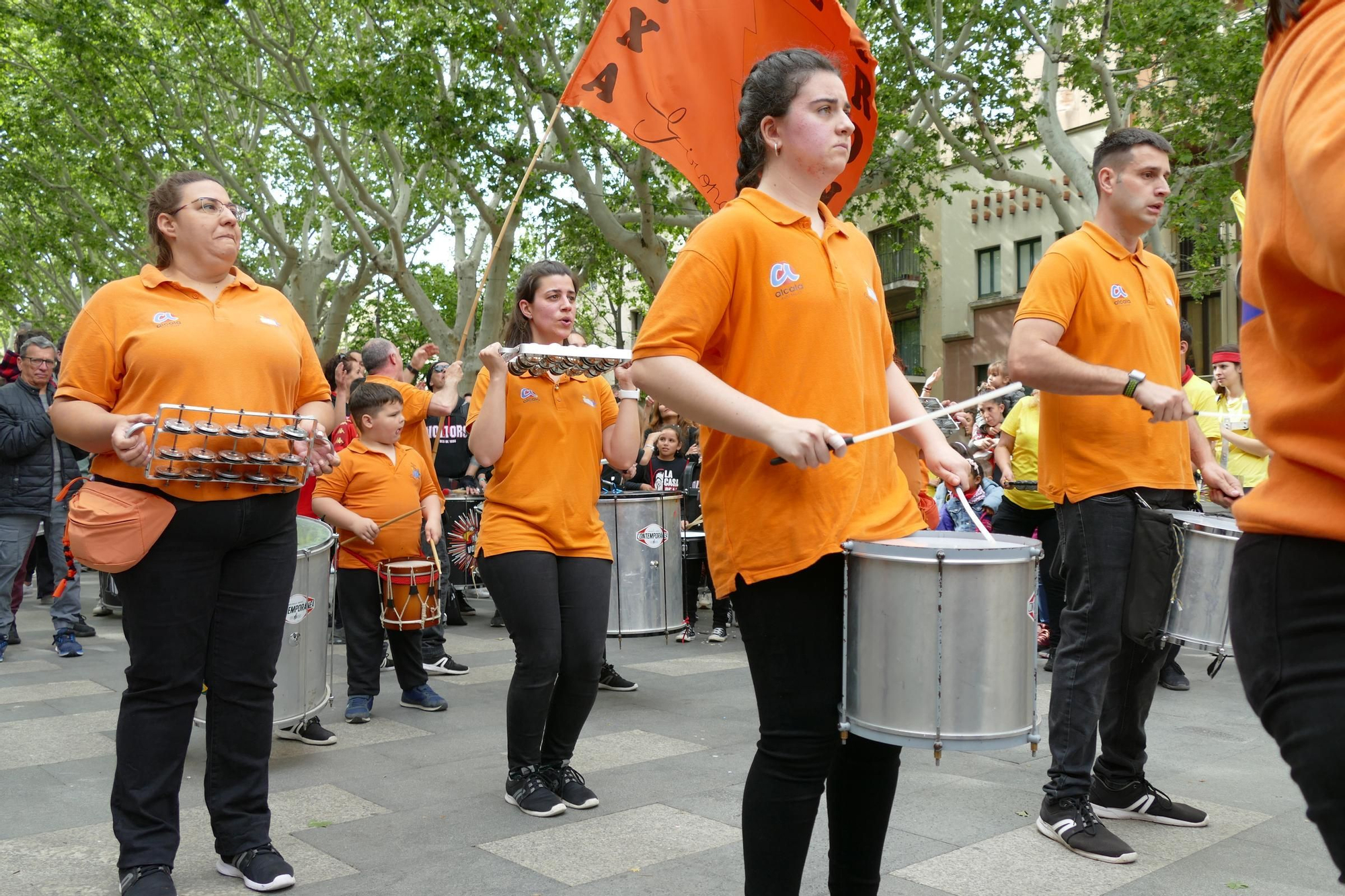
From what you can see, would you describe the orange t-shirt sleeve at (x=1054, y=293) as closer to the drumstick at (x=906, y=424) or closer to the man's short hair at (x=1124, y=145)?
the man's short hair at (x=1124, y=145)

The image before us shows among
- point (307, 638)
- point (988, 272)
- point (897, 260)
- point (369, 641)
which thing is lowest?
point (369, 641)

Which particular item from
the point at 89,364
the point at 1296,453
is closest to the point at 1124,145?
the point at 1296,453

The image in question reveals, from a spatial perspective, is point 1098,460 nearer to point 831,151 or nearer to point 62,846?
point 831,151

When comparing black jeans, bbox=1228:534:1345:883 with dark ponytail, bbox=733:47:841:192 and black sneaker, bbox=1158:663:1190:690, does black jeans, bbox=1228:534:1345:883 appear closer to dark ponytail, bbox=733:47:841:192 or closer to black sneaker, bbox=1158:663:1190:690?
dark ponytail, bbox=733:47:841:192

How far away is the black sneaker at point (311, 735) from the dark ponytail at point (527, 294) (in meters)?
2.07

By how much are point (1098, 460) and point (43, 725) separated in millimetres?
5182

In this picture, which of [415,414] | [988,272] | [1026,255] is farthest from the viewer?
[988,272]

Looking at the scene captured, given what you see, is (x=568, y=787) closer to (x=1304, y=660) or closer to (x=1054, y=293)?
(x=1054, y=293)

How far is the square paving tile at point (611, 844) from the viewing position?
3963mm

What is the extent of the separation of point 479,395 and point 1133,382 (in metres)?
2.54

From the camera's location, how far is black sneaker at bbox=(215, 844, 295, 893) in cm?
373

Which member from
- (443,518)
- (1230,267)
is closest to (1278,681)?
(443,518)

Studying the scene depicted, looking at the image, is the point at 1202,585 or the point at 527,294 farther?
the point at 527,294

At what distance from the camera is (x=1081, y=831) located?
404cm
